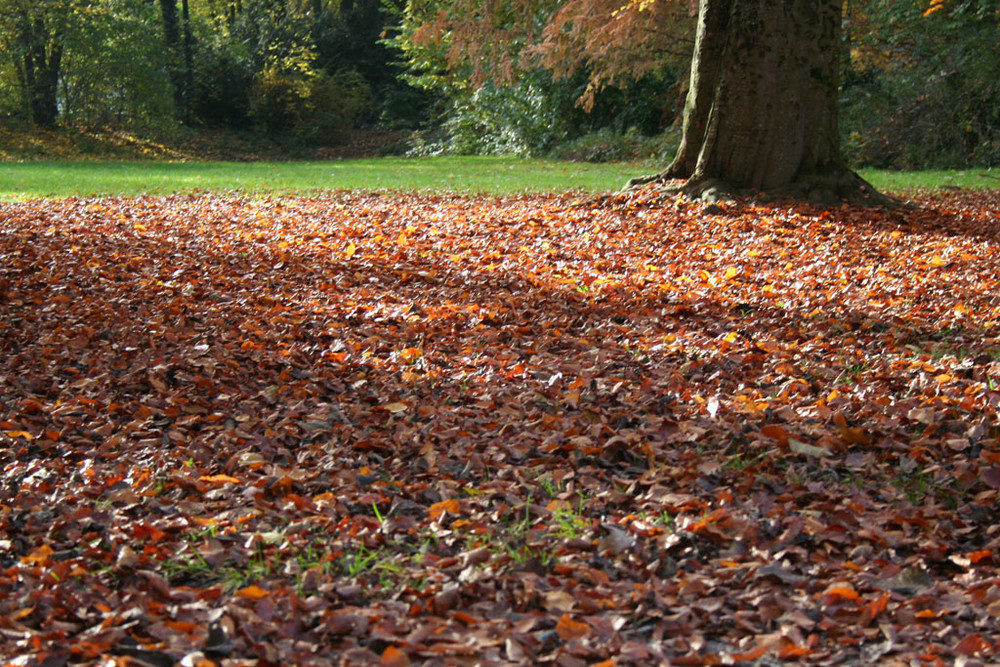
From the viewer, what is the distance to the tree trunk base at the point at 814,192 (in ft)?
32.1

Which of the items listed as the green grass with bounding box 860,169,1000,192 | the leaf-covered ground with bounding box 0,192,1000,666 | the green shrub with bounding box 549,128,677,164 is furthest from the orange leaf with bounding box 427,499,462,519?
the green shrub with bounding box 549,128,677,164

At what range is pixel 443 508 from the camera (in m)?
3.53

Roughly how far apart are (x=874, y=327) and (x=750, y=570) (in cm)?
322

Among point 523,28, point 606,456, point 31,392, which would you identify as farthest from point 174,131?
point 606,456

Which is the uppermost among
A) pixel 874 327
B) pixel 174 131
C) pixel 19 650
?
pixel 174 131

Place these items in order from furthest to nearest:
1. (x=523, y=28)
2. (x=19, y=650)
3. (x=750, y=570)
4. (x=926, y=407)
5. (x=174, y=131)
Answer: (x=174, y=131) → (x=523, y=28) → (x=926, y=407) → (x=750, y=570) → (x=19, y=650)

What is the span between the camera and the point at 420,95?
107 ft

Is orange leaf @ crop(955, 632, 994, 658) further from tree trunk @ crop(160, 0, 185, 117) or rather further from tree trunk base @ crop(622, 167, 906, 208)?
tree trunk @ crop(160, 0, 185, 117)

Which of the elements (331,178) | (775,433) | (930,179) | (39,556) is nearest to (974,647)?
(775,433)

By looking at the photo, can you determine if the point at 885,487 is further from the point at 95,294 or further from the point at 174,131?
the point at 174,131

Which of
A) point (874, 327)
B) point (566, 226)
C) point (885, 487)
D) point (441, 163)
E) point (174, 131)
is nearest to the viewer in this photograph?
point (885, 487)

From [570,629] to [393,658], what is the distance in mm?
512

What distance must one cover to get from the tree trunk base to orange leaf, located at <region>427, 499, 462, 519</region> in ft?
22.9

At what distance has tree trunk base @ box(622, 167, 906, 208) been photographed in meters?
9.79
